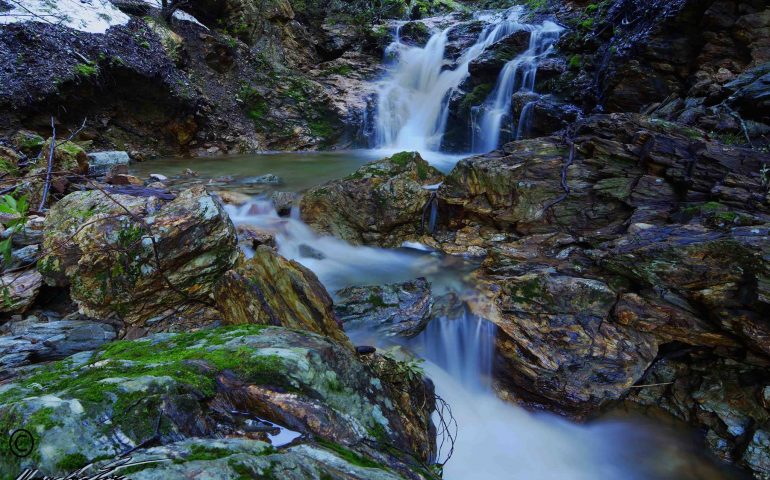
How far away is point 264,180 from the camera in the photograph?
31.3 feet

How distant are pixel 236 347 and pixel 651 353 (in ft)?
14.4

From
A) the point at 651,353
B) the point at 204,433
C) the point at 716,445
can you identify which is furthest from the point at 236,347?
the point at 716,445

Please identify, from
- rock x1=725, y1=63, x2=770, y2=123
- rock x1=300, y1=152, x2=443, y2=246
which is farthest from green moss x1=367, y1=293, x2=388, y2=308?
rock x1=725, y1=63, x2=770, y2=123

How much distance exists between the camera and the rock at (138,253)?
13.6 ft

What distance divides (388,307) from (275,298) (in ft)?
5.22

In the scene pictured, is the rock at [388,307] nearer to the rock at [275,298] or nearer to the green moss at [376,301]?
the green moss at [376,301]

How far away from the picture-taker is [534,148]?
6.90 m

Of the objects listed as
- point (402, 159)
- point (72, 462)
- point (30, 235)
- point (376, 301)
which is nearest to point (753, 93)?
point (402, 159)

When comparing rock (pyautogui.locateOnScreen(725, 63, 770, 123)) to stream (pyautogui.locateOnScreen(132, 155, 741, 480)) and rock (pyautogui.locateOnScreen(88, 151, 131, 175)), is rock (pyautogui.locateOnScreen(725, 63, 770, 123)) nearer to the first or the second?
stream (pyautogui.locateOnScreen(132, 155, 741, 480))

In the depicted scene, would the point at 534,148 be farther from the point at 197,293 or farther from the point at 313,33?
the point at 313,33

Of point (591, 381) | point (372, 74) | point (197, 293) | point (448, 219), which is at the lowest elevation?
point (591, 381)

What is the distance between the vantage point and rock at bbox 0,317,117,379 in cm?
319

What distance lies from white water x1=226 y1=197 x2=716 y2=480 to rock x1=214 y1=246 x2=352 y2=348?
886mm

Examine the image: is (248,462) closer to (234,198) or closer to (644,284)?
(644,284)
